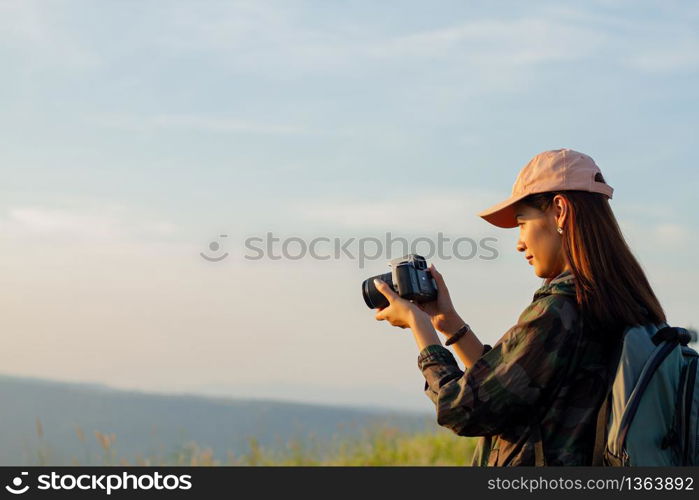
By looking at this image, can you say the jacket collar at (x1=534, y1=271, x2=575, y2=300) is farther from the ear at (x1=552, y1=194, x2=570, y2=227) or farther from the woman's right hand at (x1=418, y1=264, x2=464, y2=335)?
the woman's right hand at (x1=418, y1=264, x2=464, y2=335)

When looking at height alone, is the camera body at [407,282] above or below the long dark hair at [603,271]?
above

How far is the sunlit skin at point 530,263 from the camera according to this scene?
3.20 m

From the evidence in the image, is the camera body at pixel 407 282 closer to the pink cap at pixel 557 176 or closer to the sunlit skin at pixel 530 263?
the sunlit skin at pixel 530 263

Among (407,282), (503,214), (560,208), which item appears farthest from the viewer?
(407,282)

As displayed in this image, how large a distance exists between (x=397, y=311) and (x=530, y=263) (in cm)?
57

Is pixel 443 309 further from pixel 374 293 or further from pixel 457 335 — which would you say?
pixel 374 293

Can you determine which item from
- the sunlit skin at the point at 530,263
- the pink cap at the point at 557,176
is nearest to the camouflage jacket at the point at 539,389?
the sunlit skin at the point at 530,263

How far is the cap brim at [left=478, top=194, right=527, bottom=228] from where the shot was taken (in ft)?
11.0

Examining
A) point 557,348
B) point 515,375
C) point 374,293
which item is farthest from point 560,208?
point 374,293

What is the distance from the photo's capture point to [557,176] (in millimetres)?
3244

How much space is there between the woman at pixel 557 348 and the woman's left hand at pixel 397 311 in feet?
0.73
